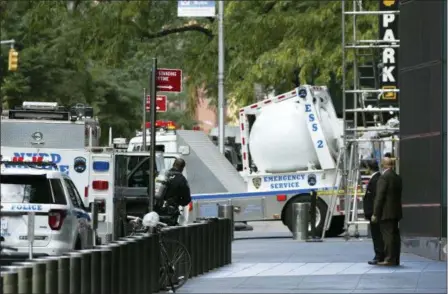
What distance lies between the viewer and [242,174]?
3147 cm

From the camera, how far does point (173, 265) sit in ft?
57.7

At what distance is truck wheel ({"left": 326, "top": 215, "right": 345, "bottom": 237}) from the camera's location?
3097cm

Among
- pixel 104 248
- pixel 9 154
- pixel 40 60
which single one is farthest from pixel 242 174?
pixel 104 248

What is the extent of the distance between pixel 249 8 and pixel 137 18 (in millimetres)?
3204

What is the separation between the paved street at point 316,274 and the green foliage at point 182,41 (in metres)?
7.20

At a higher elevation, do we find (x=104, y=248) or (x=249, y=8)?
(x=249, y=8)

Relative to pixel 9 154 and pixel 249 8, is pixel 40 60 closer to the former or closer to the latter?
pixel 249 8

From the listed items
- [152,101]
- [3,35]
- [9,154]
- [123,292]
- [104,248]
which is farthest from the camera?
[3,35]

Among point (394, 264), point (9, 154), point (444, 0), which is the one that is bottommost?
point (394, 264)

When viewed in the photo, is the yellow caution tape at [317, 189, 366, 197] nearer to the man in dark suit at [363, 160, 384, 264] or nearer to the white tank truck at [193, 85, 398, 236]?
the white tank truck at [193, 85, 398, 236]

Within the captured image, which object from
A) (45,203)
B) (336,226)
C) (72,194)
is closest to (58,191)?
(45,203)

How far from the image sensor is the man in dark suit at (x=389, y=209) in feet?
68.6

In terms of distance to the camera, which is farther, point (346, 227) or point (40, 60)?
point (40, 60)

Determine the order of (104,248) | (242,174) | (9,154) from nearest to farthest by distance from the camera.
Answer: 1. (104,248)
2. (9,154)
3. (242,174)
